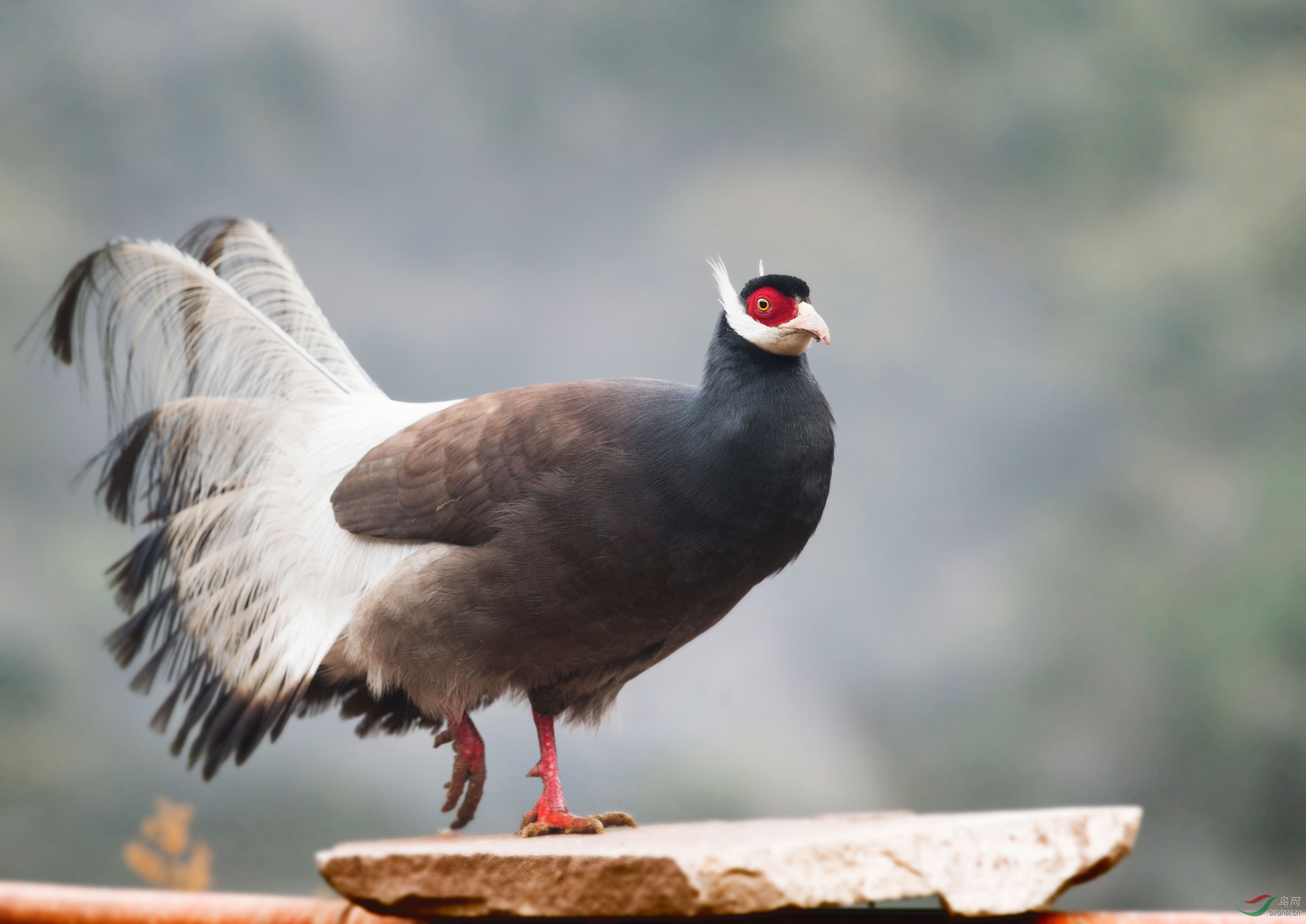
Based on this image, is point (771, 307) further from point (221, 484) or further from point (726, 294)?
point (221, 484)

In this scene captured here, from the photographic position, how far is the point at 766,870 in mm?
1324

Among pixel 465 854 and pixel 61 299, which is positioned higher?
pixel 61 299

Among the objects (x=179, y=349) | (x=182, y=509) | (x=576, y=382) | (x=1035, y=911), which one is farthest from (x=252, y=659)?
(x=1035, y=911)

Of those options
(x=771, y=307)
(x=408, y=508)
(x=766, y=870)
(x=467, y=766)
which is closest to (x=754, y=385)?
(x=771, y=307)

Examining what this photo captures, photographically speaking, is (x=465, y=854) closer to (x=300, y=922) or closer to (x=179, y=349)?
(x=300, y=922)

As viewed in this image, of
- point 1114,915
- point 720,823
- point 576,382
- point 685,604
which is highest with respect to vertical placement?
point 576,382

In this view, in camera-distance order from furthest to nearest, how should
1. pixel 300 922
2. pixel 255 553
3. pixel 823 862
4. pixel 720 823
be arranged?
pixel 255 553, pixel 720 823, pixel 300 922, pixel 823 862

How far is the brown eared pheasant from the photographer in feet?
5.90

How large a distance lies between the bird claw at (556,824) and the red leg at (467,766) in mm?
167

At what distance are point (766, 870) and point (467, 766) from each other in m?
0.90

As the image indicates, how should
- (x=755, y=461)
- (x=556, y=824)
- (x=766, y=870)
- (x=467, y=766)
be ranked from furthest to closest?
(x=467, y=766) → (x=556, y=824) → (x=755, y=461) → (x=766, y=870)

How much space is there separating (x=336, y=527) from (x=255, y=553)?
0.61 feet

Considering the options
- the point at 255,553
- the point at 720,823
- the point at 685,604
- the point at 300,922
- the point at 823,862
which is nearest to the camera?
the point at 823,862

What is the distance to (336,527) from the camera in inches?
82.4
